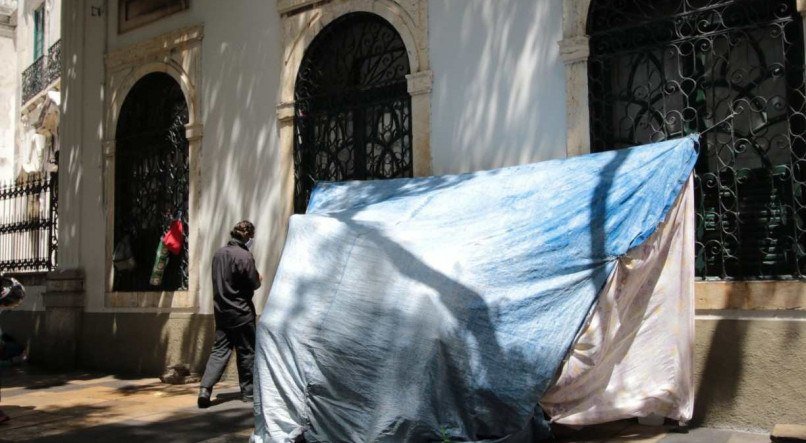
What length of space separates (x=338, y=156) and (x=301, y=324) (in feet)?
10.2

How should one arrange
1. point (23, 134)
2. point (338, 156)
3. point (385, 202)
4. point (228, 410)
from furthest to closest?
point (23, 134), point (338, 156), point (228, 410), point (385, 202)

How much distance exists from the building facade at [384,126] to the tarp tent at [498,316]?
0.67 m

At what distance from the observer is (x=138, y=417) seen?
675cm

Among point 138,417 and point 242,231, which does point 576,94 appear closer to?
point 242,231

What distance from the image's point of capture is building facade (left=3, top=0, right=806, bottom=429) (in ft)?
17.7

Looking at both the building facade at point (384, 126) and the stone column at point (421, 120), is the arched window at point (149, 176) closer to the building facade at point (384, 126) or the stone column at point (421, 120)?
the building facade at point (384, 126)

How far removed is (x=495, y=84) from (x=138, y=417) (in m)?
4.26

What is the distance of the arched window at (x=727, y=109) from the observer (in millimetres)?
5375

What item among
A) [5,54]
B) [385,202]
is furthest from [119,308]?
[5,54]

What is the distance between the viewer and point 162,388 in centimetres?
838

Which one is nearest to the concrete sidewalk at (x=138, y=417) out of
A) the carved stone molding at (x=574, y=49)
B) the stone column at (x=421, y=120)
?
the stone column at (x=421, y=120)

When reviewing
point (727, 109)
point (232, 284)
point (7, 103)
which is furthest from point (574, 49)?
point (7, 103)

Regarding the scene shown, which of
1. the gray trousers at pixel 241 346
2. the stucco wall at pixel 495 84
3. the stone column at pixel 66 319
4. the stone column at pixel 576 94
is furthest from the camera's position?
the stone column at pixel 66 319

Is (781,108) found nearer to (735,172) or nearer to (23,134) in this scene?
(735,172)
